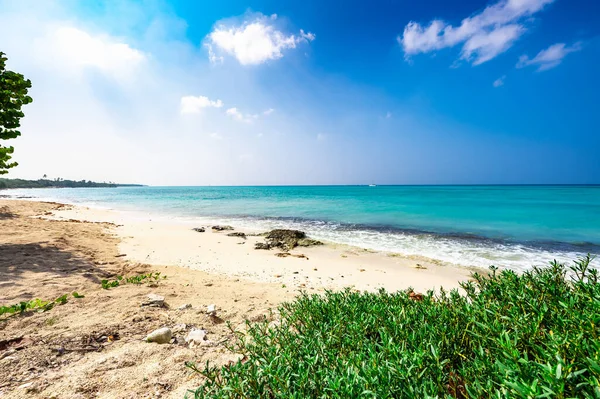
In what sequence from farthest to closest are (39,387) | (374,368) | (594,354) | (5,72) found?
(5,72)
(39,387)
(374,368)
(594,354)

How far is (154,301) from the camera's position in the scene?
4.77 meters

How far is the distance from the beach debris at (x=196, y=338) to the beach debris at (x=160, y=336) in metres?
0.27

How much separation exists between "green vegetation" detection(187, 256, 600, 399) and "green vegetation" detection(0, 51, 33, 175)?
42.7 ft

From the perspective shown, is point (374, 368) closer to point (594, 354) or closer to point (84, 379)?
point (594, 354)

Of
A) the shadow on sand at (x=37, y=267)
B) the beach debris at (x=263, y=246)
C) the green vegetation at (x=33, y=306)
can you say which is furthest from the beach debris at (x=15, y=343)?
the beach debris at (x=263, y=246)

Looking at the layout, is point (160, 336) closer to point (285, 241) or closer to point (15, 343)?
point (15, 343)

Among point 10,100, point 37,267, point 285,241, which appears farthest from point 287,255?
point 10,100

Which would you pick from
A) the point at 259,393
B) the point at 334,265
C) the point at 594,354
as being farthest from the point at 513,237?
the point at 259,393

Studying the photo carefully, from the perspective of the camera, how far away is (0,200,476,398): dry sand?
8.97 ft

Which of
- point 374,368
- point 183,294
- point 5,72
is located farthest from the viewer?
point 5,72

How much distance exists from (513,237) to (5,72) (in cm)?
2537

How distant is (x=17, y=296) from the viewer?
4.65 m

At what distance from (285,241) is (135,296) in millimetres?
8584

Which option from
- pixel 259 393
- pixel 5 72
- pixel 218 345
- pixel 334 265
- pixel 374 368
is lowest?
pixel 334 265
